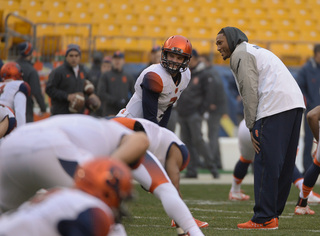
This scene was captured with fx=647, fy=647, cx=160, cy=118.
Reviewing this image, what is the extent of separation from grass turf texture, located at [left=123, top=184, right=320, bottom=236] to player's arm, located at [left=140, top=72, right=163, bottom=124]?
843mm

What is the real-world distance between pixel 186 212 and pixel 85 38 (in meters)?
9.53

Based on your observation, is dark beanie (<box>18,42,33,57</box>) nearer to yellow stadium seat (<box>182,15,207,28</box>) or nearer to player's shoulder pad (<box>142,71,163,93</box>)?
player's shoulder pad (<box>142,71,163,93</box>)

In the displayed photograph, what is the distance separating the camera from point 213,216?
6.38 m

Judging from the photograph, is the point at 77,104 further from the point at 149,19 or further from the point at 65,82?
the point at 149,19

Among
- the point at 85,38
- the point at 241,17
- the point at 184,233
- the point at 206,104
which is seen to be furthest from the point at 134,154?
the point at 241,17

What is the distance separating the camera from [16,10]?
591 inches

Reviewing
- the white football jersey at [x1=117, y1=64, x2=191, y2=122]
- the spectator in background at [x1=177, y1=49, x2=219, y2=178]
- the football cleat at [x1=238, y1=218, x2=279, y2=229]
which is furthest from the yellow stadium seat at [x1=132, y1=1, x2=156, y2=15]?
the football cleat at [x1=238, y1=218, x2=279, y2=229]

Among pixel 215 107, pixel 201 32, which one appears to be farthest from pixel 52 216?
pixel 201 32

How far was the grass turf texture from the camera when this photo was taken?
5336 millimetres

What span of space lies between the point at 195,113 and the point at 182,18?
→ 21.1 ft

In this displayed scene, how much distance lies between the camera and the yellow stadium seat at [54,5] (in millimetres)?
15570

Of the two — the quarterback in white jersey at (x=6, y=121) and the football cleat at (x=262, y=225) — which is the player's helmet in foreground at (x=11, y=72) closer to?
the quarterback in white jersey at (x=6, y=121)

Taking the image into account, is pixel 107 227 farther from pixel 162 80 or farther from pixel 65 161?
pixel 162 80

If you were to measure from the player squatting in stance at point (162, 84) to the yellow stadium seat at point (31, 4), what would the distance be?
32.9 ft
